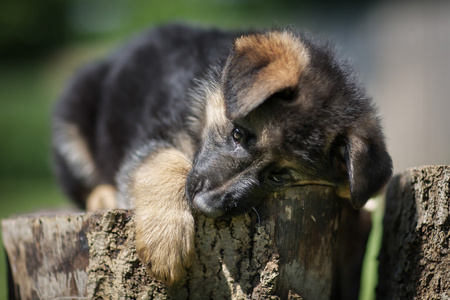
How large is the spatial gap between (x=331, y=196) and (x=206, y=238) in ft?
2.27

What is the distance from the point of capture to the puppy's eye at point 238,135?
268cm

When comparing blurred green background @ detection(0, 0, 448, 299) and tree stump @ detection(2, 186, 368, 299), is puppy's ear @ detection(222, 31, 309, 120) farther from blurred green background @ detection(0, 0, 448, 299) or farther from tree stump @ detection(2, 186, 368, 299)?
blurred green background @ detection(0, 0, 448, 299)

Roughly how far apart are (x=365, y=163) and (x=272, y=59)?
0.69m

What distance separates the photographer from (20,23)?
15.6m

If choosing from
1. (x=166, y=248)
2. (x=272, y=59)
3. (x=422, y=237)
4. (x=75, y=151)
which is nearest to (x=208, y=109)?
(x=272, y=59)

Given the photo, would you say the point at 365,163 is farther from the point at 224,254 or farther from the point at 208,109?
the point at 208,109

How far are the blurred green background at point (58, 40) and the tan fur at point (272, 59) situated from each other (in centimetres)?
250

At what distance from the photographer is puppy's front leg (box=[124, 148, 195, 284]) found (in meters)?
2.51

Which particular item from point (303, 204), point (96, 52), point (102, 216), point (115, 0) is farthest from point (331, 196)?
point (115, 0)

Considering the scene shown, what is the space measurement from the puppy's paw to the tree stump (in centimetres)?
5

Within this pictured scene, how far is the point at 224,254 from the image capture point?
2504mm

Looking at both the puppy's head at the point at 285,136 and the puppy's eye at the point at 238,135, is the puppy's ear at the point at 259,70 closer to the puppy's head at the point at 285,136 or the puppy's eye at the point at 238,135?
the puppy's head at the point at 285,136

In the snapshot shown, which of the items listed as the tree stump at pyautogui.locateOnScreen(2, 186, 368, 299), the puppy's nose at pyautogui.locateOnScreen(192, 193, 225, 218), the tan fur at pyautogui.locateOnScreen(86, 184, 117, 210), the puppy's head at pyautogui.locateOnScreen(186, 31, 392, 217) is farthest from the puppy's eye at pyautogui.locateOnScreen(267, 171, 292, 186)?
the tan fur at pyautogui.locateOnScreen(86, 184, 117, 210)

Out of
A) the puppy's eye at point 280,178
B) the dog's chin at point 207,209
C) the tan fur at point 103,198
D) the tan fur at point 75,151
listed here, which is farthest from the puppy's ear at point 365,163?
the tan fur at point 75,151
